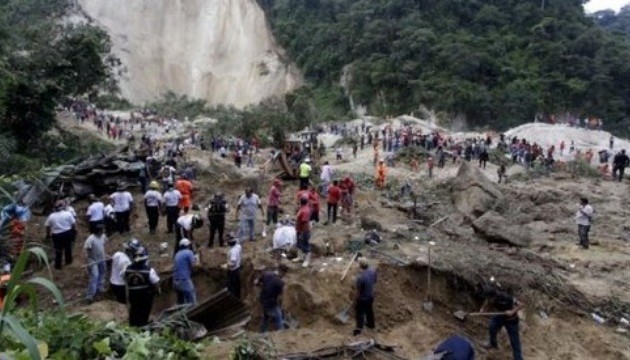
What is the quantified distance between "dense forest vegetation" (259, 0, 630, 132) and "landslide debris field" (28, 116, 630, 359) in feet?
97.7

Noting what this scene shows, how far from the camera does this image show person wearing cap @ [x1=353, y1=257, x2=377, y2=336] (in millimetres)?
8516

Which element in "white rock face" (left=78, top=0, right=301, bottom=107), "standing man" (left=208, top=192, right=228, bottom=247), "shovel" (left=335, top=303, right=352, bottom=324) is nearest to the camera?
"shovel" (left=335, top=303, right=352, bottom=324)

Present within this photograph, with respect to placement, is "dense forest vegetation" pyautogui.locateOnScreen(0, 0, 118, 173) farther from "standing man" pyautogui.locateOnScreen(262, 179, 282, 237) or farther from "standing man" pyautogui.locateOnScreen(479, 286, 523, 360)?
"standing man" pyautogui.locateOnScreen(479, 286, 523, 360)

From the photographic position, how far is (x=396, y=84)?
4769cm

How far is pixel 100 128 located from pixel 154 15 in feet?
90.2

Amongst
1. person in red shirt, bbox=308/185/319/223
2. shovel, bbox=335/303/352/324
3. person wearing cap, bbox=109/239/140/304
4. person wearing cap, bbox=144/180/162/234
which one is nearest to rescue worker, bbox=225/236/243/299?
person wearing cap, bbox=109/239/140/304

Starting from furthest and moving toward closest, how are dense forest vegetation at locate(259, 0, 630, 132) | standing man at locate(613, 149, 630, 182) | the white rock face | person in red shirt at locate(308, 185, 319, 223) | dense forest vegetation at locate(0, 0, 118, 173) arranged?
the white rock face, dense forest vegetation at locate(259, 0, 630, 132), standing man at locate(613, 149, 630, 182), dense forest vegetation at locate(0, 0, 118, 173), person in red shirt at locate(308, 185, 319, 223)

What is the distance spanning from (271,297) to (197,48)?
2115 inches

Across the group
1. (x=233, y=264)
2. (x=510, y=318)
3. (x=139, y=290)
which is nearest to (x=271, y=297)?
(x=233, y=264)

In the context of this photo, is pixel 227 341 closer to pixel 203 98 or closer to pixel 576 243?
pixel 576 243

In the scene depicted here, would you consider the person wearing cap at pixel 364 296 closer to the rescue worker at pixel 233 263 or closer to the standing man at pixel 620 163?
the rescue worker at pixel 233 263

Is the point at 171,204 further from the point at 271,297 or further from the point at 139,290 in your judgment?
the point at 139,290

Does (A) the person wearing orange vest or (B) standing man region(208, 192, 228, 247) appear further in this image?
(A) the person wearing orange vest

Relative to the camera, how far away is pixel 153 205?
12.4 metres
